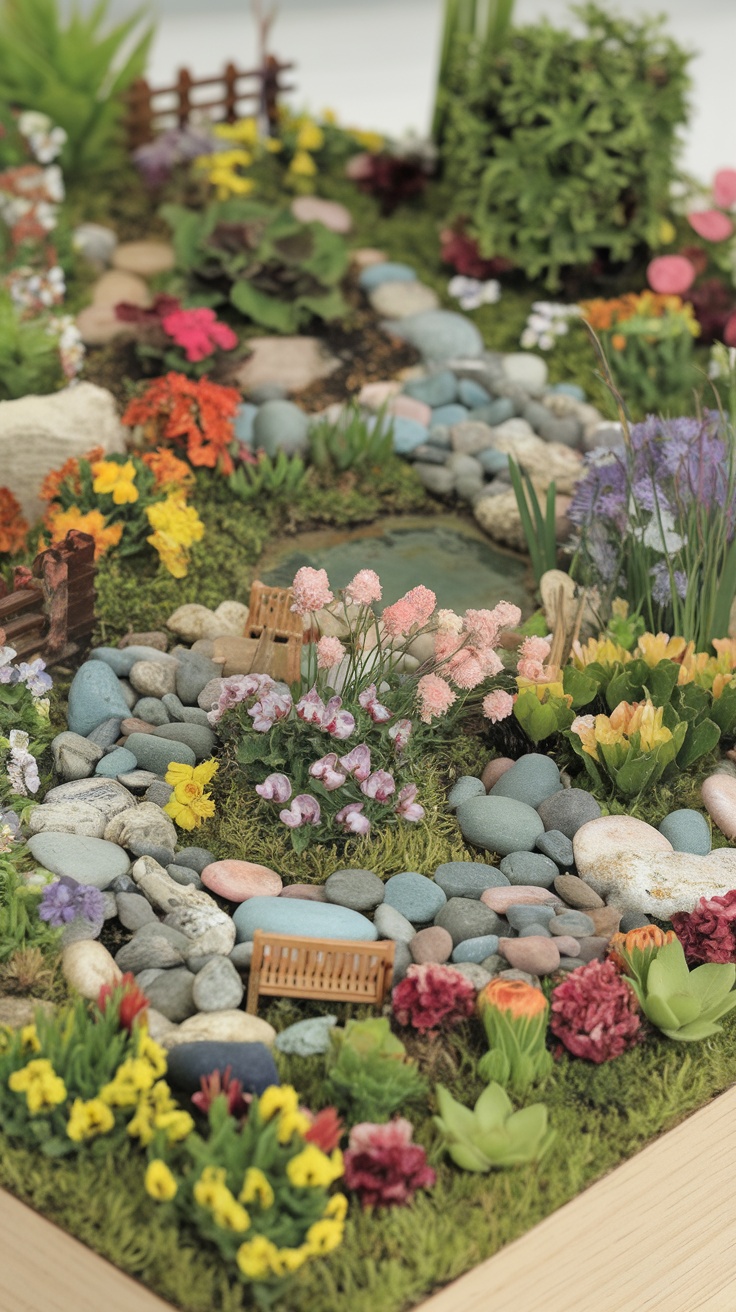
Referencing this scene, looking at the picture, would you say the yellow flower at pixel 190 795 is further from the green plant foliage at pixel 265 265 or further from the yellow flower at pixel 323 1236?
the green plant foliage at pixel 265 265

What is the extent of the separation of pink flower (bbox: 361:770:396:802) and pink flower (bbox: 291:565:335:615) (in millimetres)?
479

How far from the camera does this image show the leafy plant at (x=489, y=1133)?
336 centimetres

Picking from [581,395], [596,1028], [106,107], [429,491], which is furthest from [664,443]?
[106,107]

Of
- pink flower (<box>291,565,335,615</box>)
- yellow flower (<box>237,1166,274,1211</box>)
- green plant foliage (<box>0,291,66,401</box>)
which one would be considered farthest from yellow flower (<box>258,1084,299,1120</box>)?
green plant foliage (<box>0,291,66,401</box>)

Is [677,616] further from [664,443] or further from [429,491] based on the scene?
[429,491]

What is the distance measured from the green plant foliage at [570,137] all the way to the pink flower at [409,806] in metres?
3.96

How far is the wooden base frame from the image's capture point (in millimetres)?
3160

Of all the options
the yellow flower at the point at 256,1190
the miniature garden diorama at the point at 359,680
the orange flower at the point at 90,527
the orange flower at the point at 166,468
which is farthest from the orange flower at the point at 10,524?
the yellow flower at the point at 256,1190

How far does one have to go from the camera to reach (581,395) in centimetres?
678

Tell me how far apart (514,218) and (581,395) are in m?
1.30

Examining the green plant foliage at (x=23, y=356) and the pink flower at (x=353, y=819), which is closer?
the pink flower at (x=353, y=819)

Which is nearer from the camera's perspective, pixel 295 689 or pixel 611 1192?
pixel 611 1192

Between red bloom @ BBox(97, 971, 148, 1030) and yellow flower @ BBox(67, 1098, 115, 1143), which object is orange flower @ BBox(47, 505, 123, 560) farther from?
yellow flower @ BBox(67, 1098, 115, 1143)

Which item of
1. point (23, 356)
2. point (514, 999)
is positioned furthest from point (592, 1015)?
point (23, 356)
